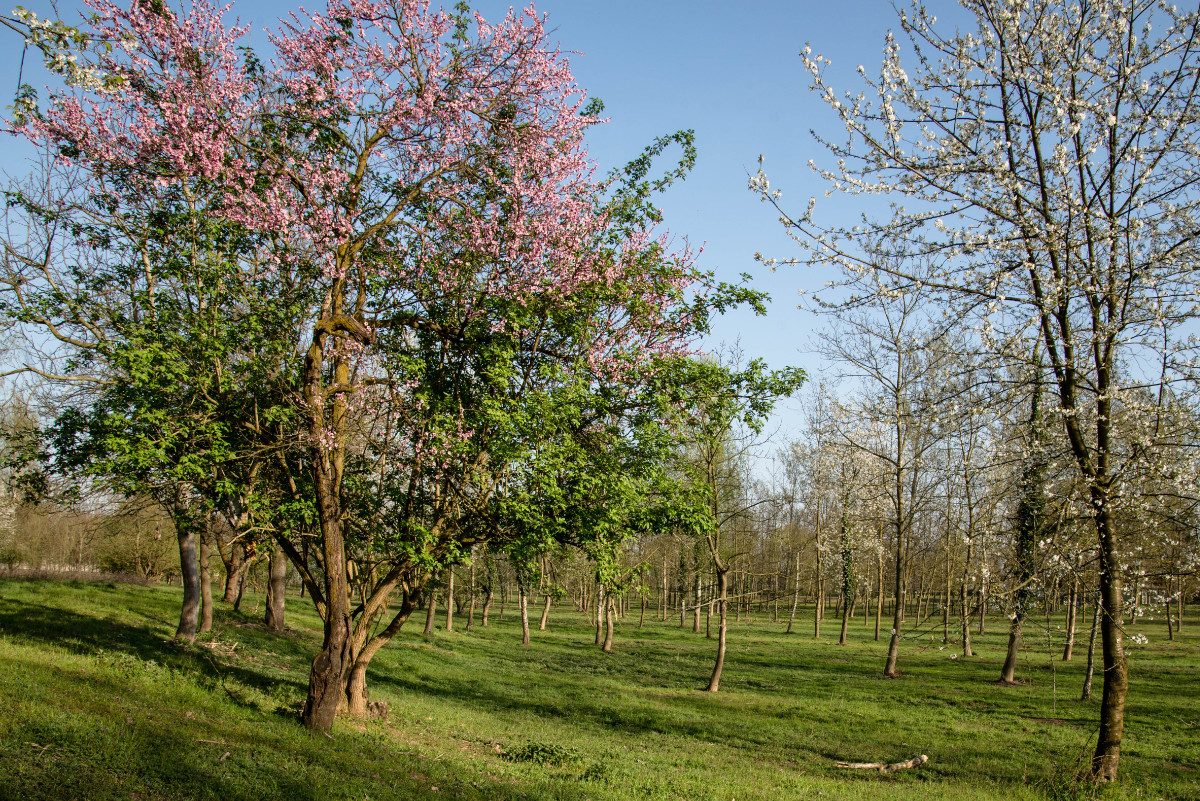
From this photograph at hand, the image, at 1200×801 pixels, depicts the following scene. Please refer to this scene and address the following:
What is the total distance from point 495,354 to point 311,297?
3661mm

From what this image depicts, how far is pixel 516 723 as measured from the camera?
16312 millimetres

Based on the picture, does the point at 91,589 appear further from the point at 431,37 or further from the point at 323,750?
the point at 431,37

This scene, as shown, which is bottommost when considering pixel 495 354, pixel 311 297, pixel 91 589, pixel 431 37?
pixel 91 589

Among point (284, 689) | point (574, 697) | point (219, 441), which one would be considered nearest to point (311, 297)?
point (219, 441)

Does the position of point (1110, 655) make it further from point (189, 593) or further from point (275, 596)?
point (275, 596)

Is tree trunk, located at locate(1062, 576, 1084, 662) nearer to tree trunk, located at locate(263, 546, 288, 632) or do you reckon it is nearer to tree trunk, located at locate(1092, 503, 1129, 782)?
tree trunk, located at locate(1092, 503, 1129, 782)

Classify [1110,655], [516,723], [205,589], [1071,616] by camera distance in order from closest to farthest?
[1110,655] < [516,723] < [205,589] < [1071,616]

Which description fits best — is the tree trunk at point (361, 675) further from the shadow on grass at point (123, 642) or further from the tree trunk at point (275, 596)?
the tree trunk at point (275, 596)

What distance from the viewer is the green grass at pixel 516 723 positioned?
786 centimetres

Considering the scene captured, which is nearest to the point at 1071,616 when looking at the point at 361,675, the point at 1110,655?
the point at 1110,655

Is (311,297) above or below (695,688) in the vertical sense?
above

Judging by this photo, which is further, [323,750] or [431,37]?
[431,37]

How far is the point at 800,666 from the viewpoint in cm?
2944

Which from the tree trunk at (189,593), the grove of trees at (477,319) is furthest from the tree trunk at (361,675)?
the tree trunk at (189,593)
